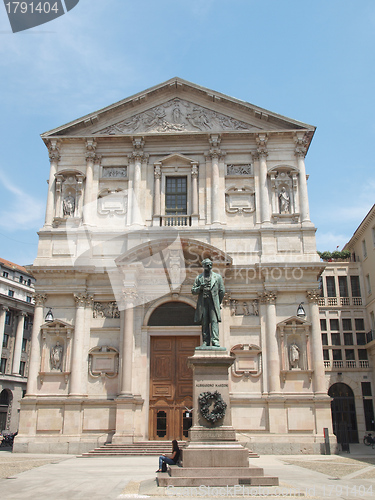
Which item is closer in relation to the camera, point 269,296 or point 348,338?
point 269,296

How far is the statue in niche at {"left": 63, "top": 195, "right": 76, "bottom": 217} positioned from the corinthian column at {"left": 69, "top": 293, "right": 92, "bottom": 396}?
4561mm

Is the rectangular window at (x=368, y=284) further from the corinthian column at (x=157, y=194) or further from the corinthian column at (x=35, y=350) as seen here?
the corinthian column at (x=35, y=350)

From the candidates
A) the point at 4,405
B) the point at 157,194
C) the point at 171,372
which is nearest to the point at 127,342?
the point at 171,372

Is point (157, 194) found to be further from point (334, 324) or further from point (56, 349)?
point (334, 324)

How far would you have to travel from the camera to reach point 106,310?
2425cm

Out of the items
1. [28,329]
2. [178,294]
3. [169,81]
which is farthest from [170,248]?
[28,329]

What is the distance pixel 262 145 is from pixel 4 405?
34570 mm

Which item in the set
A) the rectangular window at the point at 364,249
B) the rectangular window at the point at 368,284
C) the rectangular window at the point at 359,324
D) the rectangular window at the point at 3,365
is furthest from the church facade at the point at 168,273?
the rectangular window at the point at 3,365

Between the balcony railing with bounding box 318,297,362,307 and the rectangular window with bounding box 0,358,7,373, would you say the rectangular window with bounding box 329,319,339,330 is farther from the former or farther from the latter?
the rectangular window with bounding box 0,358,7,373

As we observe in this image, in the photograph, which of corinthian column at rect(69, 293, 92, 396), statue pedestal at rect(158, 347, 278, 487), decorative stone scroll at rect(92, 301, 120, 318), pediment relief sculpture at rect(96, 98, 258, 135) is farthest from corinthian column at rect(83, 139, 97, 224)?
statue pedestal at rect(158, 347, 278, 487)

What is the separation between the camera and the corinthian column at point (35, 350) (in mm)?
22984

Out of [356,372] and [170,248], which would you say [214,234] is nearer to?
[170,248]

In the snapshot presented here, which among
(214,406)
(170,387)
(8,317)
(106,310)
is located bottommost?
(214,406)

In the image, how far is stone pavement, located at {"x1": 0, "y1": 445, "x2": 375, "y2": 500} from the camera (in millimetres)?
10391
